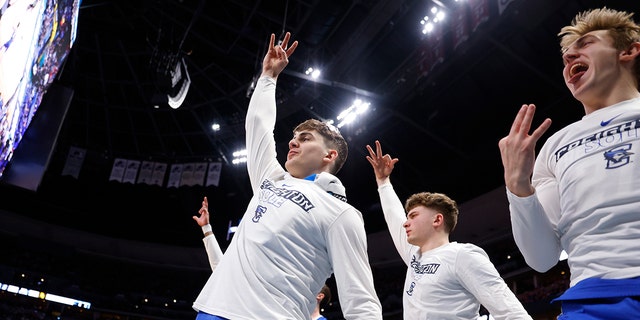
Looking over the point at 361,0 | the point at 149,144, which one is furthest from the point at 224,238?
the point at 361,0

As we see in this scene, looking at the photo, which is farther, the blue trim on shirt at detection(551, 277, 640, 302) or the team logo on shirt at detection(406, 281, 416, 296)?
the team logo on shirt at detection(406, 281, 416, 296)

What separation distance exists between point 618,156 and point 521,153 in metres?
0.32

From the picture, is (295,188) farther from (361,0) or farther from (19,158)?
(361,0)

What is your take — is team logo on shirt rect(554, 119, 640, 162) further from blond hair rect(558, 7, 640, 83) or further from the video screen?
the video screen

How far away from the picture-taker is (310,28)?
15648 mm

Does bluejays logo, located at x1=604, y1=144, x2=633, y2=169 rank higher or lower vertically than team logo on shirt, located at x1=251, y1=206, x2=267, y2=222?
lower

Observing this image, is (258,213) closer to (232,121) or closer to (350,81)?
(350,81)

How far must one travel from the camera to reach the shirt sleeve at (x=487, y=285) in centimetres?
336

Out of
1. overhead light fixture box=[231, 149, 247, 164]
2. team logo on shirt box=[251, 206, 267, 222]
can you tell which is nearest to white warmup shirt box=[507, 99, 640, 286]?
team logo on shirt box=[251, 206, 267, 222]

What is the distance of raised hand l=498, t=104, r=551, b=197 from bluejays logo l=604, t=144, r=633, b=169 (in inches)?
8.8

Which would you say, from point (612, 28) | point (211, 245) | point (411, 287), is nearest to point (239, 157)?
point (211, 245)

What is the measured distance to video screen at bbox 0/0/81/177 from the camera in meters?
4.95

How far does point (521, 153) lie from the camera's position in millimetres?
1839

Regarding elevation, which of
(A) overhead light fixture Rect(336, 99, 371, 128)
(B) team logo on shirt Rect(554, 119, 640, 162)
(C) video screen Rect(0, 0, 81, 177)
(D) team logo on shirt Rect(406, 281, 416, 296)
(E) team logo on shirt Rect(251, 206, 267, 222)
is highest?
(A) overhead light fixture Rect(336, 99, 371, 128)
